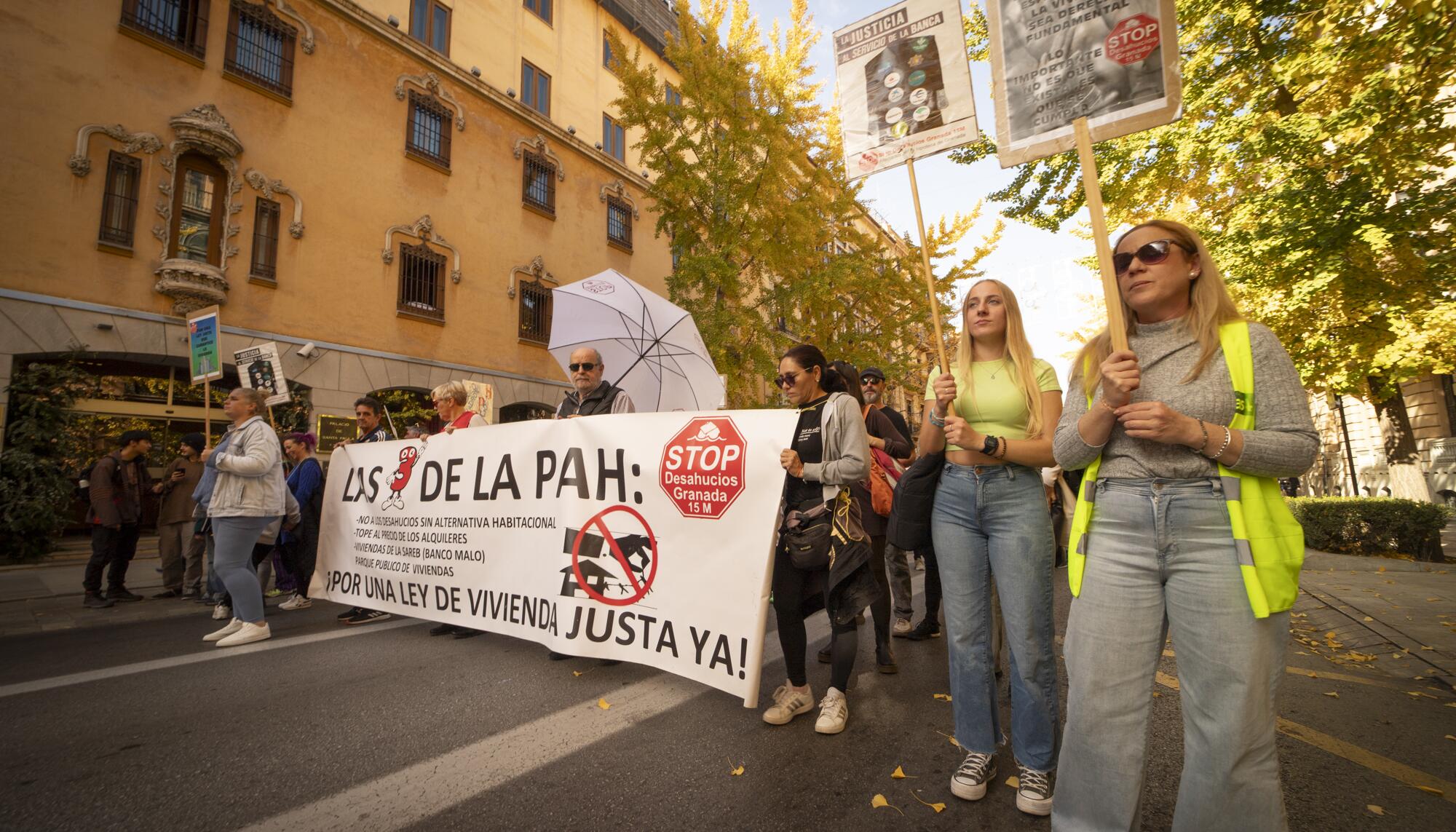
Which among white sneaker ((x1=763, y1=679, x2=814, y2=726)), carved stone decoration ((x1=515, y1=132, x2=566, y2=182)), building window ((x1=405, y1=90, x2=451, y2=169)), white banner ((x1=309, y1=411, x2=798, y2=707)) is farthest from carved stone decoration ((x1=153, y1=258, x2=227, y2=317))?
white sneaker ((x1=763, y1=679, x2=814, y2=726))

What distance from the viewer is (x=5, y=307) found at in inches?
365

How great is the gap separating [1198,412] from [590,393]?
13.3 ft

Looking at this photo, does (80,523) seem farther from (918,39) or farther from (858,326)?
(858,326)

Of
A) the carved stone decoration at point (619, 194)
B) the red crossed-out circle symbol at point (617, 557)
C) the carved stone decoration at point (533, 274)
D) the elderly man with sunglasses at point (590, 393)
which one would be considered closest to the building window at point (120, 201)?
the carved stone decoration at point (533, 274)

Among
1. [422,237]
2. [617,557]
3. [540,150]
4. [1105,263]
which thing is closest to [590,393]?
[617,557]

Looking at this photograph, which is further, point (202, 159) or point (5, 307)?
point (202, 159)

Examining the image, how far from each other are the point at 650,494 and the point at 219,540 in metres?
3.53

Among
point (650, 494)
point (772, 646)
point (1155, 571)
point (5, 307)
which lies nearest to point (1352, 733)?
point (1155, 571)

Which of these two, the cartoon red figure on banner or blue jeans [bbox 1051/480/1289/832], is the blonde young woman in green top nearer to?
blue jeans [bbox 1051/480/1289/832]

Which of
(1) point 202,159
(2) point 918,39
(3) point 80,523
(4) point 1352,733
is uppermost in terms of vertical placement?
(1) point 202,159

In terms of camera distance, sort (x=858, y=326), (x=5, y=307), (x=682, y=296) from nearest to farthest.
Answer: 1. (x=5, y=307)
2. (x=682, y=296)
3. (x=858, y=326)

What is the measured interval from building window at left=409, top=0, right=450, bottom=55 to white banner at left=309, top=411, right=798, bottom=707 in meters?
13.7

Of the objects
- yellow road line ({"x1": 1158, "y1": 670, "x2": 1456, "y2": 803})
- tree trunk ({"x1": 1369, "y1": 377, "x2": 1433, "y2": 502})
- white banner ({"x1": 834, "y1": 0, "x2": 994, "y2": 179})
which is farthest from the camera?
tree trunk ({"x1": 1369, "y1": 377, "x2": 1433, "y2": 502})

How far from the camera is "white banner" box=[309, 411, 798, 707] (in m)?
3.33
